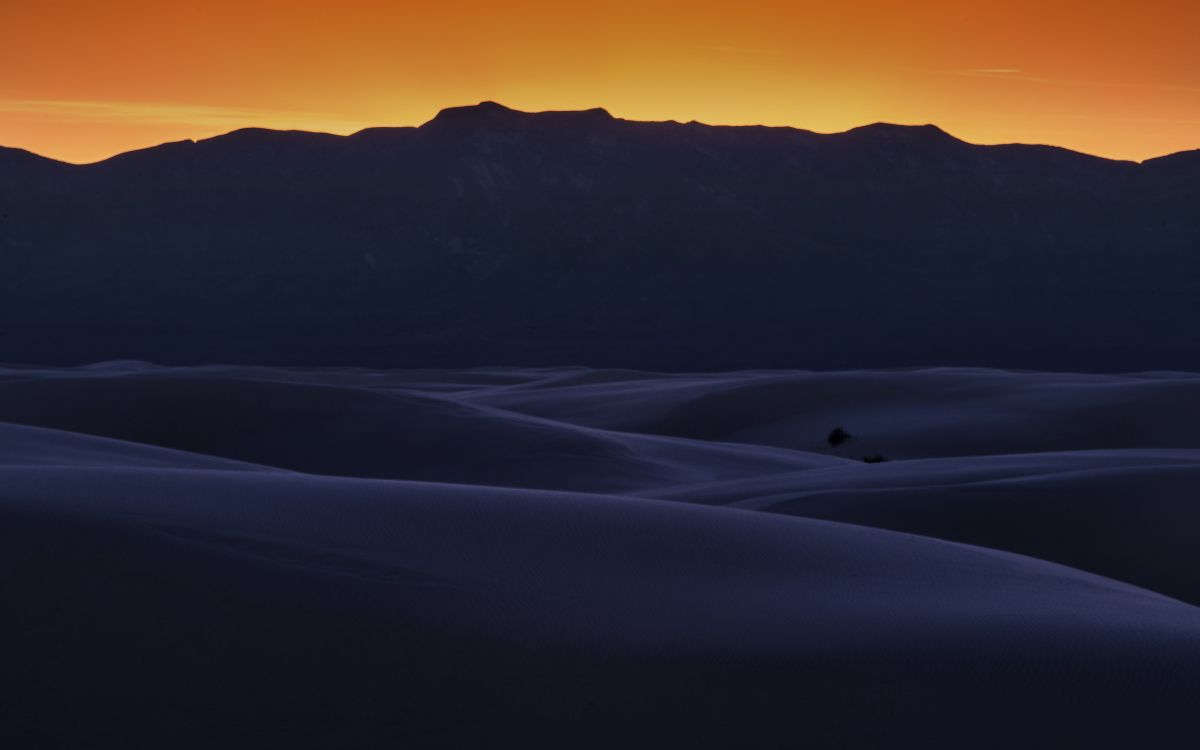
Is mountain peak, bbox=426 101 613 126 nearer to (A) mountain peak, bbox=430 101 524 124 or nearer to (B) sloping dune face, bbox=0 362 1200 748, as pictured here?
(A) mountain peak, bbox=430 101 524 124

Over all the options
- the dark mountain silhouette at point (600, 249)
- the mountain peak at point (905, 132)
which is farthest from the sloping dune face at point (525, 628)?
the mountain peak at point (905, 132)

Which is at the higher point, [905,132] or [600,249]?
[905,132]

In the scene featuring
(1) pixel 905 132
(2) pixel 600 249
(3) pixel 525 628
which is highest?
(1) pixel 905 132

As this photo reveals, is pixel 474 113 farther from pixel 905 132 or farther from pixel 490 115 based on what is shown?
pixel 905 132

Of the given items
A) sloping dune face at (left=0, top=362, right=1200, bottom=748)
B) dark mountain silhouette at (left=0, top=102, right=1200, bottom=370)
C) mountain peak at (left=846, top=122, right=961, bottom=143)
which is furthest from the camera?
mountain peak at (left=846, top=122, right=961, bottom=143)

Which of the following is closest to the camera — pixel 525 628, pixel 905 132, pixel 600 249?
pixel 525 628

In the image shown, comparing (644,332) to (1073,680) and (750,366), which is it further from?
(1073,680)

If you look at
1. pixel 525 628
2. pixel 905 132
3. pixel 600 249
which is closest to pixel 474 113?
pixel 600 249

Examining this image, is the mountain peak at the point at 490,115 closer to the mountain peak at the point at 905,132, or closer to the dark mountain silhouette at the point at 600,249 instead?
the dark mountain silhouette at the point at 600,249

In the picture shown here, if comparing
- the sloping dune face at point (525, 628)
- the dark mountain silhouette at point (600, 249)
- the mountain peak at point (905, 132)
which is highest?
the mountain peak at point (905, 132)

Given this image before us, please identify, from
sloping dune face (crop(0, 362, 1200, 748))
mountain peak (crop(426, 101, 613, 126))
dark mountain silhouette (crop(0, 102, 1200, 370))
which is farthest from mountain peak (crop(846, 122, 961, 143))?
sloping dune face (crop(0, 362, 1200, 748))
